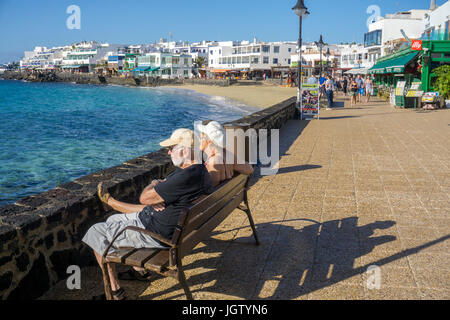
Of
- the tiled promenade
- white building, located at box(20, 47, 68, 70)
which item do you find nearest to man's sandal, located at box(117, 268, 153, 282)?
the tiled promenade

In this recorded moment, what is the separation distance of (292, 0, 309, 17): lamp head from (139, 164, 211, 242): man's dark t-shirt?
47.2 feet

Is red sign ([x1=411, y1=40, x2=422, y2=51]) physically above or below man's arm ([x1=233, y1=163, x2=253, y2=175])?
above

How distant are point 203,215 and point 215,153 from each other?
75 centimetres

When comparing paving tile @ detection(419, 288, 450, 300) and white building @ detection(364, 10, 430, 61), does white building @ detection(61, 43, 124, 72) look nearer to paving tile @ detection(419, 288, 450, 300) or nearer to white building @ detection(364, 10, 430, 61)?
white building @ detection(364, 10, 430, 61)

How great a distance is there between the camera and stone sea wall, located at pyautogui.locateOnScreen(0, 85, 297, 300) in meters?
2.97

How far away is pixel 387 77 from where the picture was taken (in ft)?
102

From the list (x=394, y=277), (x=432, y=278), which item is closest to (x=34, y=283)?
(x=394, y=277)

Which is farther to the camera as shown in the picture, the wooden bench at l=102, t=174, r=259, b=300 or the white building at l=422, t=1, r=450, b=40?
the white building at l=422, t=1, r=450, b=40

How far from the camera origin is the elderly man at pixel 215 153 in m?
3.61

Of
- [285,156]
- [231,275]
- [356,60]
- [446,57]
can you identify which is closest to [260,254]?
[231,275]

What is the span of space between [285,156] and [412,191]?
314cm

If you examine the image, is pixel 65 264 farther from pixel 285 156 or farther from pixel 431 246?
pixel 285 156
